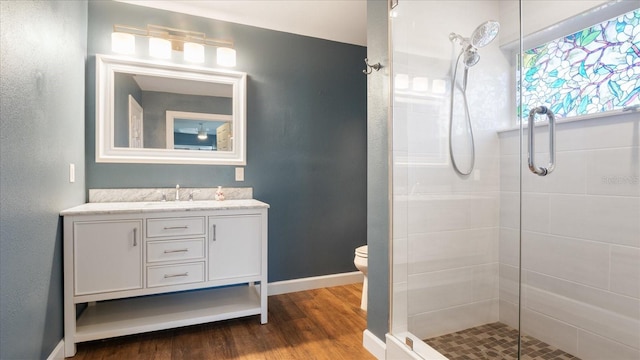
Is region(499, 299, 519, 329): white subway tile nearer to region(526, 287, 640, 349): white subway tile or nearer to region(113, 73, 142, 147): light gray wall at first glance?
region(526, 287, 640, 349): white subway tile

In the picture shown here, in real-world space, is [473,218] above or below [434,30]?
below

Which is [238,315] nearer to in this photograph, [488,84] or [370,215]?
[370,215]

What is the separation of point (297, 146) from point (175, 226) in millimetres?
1288

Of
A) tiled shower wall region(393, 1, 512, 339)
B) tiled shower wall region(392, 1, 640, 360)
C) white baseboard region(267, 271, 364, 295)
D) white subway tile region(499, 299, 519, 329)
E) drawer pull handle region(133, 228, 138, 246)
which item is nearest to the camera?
tiled shower wall region(392, 1, 640, 360)

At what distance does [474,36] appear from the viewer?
1.84 m

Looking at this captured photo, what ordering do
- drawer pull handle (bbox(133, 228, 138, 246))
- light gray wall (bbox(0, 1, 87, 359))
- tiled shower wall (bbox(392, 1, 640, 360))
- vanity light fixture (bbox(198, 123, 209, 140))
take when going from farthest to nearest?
1. vanity light fixture (bbox(198, 123, 209, 140))
2. drawer pull handle (bbox(133, 228, 138, 246))
3. tiled shower wall (bbox(392, 1, 640, 360))
4. light gray wall (bbox(0, 1, 87, 359))

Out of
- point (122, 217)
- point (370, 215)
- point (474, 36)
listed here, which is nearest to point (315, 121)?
point (370, 215)

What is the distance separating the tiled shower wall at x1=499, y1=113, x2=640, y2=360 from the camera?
58.8 inches

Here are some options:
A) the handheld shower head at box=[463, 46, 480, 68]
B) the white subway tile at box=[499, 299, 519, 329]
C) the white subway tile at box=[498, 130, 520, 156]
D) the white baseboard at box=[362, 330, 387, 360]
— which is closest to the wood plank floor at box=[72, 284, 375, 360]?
the white baseboard at box=[362, 330, 387, 360]

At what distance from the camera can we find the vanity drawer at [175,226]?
196 centimetres

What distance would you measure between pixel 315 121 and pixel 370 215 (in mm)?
1313

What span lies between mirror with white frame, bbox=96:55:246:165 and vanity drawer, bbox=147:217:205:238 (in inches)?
26.2

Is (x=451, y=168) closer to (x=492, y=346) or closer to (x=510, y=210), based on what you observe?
(x=510, y=210)

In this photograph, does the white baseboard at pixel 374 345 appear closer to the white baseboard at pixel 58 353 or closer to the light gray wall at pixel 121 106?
the white baseboard at pixel 58 353
